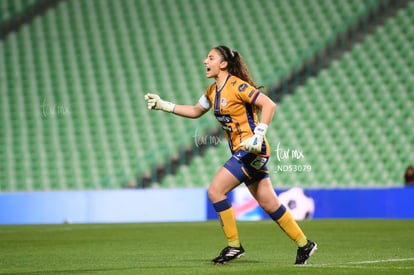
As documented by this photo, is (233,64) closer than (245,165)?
No

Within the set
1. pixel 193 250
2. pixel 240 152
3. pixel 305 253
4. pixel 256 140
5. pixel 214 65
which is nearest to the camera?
pixel 256 140

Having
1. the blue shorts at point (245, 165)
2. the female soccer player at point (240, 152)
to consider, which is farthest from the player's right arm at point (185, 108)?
the blue shorts at point (245, 165)

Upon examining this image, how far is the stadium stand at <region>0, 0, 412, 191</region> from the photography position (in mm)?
21000

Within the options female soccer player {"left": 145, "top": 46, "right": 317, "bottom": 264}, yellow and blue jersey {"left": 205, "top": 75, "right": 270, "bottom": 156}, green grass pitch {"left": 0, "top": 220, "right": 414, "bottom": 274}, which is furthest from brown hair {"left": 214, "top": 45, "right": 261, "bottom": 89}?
green grass pitch {"left": 0, "top": 220, "right": 414, "bottom": 274}

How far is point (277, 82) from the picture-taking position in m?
22.5

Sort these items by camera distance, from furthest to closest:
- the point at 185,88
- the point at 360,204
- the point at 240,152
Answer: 1. the point at 185,88
2. the point at 360,204
3. the point at 240,152

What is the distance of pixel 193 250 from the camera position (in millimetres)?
9789

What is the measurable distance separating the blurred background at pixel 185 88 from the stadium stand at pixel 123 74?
4cm

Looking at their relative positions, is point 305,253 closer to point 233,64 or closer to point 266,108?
point 266,108

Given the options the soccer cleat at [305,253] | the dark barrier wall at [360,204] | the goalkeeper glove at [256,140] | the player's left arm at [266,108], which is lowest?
the soccer cleat at [305,253]

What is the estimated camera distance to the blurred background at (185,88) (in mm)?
20562

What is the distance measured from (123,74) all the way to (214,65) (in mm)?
15766

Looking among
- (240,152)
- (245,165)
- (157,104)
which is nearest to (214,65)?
(157,104)

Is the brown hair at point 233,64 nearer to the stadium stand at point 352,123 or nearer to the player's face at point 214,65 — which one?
the player's face at point 214,65
